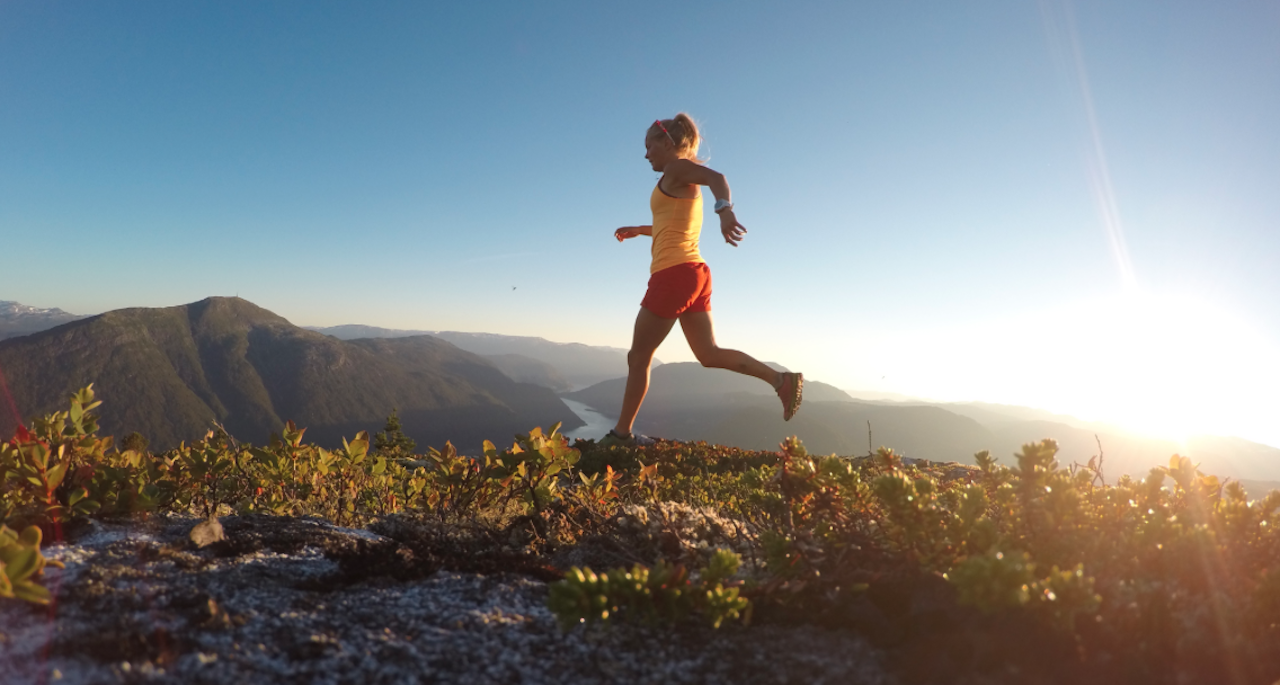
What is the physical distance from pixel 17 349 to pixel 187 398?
1738 inches

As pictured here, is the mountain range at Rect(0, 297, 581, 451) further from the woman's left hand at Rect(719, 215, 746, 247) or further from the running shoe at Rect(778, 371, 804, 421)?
the woman's left hand at Rect(719, 215, 746, 247)

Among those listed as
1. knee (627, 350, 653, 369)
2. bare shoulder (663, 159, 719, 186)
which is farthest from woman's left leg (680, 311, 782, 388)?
bare shoulder (663, 159, 719, 186)

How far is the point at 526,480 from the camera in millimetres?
3318

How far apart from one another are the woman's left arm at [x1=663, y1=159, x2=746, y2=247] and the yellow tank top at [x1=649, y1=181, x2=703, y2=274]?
0.66 ft

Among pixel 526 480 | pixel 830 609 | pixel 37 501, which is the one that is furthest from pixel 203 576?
pixel 830 609

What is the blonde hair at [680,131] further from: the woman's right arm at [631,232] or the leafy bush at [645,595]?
the leafy bush at [645,595]

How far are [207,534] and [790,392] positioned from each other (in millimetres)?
4574

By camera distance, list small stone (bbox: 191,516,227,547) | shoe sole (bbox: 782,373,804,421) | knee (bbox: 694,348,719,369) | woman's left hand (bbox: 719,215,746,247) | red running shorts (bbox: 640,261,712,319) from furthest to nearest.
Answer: knee (bbox: 694,348,719,369) < shoe sole (bbox: 782,373,804,421) < red running shorts (bbox: 640,261,712,319) < woman's left hand (bbox: 719,215,746,247) < small stone (bbox: 191,516,227,547)

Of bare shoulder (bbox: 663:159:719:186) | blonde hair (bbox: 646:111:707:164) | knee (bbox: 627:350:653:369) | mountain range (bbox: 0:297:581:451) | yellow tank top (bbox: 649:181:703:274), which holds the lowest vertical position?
mountain range (bbox: 0:297:581:451)

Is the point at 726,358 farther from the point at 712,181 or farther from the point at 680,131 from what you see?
the point at 680,131

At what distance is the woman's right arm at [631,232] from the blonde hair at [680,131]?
95 cm

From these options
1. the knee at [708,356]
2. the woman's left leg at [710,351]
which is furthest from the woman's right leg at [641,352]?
the knee at [708,356]

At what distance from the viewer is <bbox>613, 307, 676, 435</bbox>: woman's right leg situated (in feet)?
17.6

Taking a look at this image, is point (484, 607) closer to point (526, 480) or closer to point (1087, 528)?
point (526, 480)
